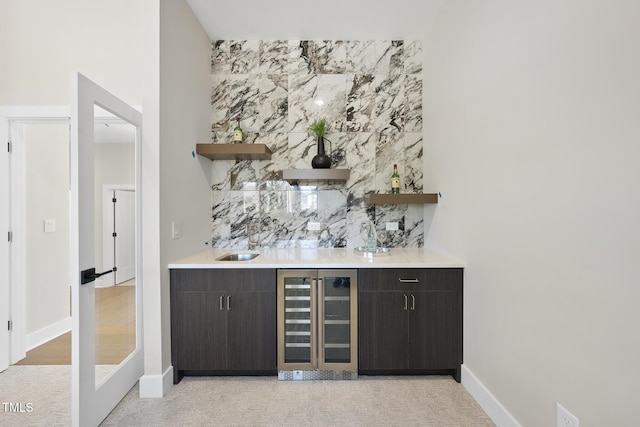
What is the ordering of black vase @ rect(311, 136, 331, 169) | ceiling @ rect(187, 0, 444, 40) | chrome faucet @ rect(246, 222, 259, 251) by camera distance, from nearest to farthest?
ceiling @ rect(187, 0, 444, 40) → black vase @ rect(311, 136, 331, 169) → chrome faucet @ rect(246, 222, 259, 251)

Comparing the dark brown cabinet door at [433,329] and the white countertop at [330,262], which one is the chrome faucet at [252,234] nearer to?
the white countertop at [330,262]

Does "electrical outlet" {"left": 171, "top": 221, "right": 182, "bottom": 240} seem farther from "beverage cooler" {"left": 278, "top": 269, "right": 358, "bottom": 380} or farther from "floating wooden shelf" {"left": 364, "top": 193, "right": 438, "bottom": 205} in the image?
"floating wooden shelf" {"left": 364, "top": 193, "right": 438, "bottom": 205}

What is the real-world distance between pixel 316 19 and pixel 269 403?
3.27 m

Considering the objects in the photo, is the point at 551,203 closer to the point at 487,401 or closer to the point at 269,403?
the point at 487,401

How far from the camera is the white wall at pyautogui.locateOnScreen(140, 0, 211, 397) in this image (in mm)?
1985

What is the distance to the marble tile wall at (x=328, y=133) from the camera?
2957 mm

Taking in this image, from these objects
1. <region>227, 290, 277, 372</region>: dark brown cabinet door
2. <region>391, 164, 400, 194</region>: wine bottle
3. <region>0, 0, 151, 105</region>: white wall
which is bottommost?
<region>227, 290, 277, 372</region>: dark brown cabinet door

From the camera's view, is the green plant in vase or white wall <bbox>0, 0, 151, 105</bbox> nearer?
white wall <bbox>0, 0, 151, 105</bbox>

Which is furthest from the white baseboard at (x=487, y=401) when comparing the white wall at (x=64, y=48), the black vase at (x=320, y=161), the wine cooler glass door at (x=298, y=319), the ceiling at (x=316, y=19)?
the white wall at (x=64, y=48)

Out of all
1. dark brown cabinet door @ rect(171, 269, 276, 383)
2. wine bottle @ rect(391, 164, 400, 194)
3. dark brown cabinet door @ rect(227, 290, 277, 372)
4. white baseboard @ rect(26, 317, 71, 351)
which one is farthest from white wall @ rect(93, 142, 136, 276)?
wine bottle @ rect(391, 164, 400, 194)

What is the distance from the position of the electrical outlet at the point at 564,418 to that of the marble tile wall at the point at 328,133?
182 cm

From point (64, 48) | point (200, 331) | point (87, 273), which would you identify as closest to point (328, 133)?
point (200, 331)

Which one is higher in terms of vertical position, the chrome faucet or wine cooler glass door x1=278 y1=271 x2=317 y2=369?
the chrome faucet

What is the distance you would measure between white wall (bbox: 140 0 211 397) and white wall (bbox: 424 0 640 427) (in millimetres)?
2262
